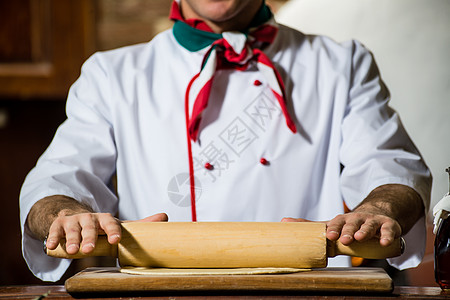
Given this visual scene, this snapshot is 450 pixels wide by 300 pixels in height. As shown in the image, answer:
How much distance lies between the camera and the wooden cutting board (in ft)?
2.78

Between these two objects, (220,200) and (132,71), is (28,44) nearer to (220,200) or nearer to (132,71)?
(132,71)

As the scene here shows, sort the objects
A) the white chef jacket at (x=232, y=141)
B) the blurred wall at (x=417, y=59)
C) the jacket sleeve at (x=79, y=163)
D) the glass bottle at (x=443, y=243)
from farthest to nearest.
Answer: the blurred wall at (x=417, y=59)
the white chef jacket at (x=232, y=141)
the jacket sleeve at (x=79, y=163)
the glass bottle at (x=443, y=243)

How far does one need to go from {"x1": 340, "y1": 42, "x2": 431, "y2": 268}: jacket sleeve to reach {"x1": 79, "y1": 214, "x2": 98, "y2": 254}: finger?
2.09 feet

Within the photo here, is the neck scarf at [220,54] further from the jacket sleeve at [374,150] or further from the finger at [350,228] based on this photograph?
the finger at [350,228]

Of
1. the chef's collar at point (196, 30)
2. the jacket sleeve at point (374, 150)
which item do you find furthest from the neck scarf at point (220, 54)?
the jacket sleeve at point (374, 150)

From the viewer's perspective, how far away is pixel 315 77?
1.58m

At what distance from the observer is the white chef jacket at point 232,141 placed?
148cm

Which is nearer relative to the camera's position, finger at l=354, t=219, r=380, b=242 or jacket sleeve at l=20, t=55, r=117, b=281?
finger at l=354, t=219, r=380, b=242

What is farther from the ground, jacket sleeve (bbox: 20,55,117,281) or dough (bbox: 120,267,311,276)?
dough (bbox: 120,267,311,276)

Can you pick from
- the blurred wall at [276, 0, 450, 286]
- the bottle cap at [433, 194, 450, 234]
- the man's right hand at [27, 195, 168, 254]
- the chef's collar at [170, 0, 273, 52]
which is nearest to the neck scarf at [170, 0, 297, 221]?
the chef's collar at [170, 0, 273, 52]

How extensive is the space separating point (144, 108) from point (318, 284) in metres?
0.79

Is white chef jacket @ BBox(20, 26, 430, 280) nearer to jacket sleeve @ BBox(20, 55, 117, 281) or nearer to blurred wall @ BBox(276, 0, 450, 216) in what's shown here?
jacket sleeve @ BBox(20, 55, 117, 281)

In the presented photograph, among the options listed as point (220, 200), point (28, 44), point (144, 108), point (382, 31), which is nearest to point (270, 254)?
point (220, 200)

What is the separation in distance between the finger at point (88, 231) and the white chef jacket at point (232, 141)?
0.45m
